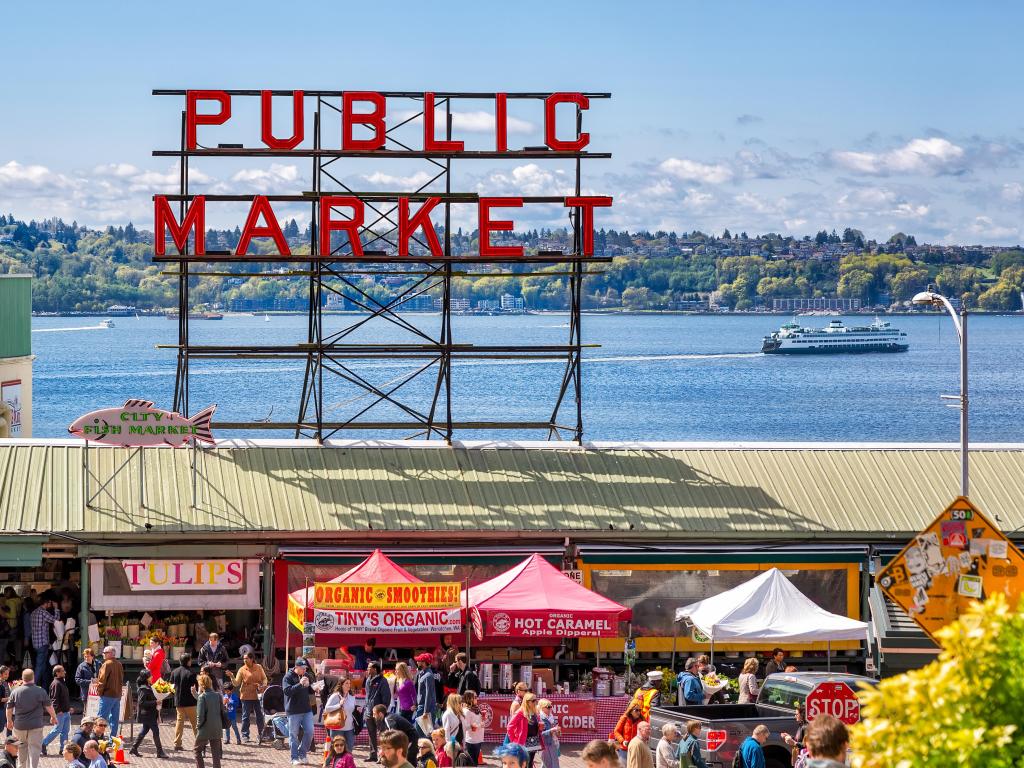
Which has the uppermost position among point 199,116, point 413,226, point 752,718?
point 199,116

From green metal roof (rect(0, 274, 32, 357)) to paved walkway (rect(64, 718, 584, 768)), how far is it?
77.0 ft

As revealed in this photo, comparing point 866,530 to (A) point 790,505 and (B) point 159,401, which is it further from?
(B) point 159,401

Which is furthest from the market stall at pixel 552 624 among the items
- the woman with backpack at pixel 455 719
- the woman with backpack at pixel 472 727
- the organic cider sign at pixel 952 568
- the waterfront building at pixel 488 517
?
the organic cider sign at pixel 952 568

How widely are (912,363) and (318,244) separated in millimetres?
172610

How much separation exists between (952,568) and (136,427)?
53.4 ft

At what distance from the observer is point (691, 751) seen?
1956 centimetres

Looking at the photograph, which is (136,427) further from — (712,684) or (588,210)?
(712,684)

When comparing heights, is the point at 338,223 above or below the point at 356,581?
above

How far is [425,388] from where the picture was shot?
16775cm

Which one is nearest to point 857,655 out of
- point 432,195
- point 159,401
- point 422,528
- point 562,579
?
point 562,579

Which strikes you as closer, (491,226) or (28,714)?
(28,714)

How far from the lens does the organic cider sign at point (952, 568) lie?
1675 centimetres

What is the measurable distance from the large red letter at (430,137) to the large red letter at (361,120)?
2.89 ft

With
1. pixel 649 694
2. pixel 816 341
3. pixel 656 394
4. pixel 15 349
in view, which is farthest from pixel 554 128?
pixel 816 341
